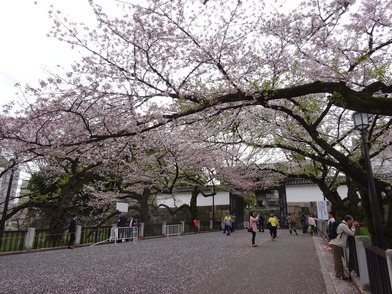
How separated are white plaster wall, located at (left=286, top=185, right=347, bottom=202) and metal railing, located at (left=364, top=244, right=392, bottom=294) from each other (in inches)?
984

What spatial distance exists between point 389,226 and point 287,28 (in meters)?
5.55

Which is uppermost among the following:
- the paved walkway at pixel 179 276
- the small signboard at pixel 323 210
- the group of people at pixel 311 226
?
the small signboard at pixel 323 210

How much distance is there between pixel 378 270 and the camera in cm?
396

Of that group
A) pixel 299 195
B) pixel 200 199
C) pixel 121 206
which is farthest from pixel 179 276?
pixel 200 199

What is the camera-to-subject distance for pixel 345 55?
696 centimetres

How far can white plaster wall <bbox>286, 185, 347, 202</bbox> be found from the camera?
1080 inches

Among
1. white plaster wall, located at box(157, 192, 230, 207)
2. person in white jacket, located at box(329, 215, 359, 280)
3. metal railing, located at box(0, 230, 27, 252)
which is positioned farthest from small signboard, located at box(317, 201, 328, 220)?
Answer: white plaster wall, located at box(157, 192, 230, 207)

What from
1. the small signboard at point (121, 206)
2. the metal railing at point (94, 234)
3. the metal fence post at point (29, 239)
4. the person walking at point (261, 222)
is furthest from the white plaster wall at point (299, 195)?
the metal fence post at point (29, 239)

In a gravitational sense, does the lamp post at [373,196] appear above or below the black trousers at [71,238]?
above

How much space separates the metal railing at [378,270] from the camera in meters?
3.58

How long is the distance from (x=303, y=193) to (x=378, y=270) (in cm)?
2631

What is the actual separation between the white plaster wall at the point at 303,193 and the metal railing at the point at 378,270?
82.0ft

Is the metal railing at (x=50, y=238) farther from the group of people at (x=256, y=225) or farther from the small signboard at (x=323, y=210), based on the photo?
the small signboard at (x=323, y=210)

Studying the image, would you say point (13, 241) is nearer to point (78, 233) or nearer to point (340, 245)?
point (78, 233)
